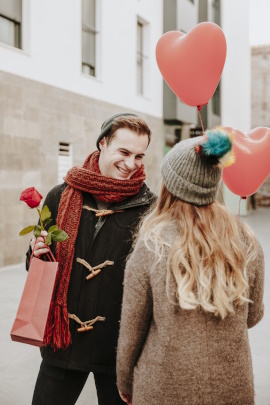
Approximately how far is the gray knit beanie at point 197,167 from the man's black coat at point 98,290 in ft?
1.83

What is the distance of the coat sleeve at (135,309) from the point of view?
5.19 ft

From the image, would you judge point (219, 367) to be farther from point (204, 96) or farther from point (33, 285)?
point (204, 96)

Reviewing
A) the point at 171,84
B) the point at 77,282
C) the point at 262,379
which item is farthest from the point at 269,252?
the point at 77,282

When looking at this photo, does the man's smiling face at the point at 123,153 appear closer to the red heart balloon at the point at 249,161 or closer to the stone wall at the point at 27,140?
the red heart balloon at the point at 249,161

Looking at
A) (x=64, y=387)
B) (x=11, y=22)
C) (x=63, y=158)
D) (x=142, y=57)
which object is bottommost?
(x=64, y=387)

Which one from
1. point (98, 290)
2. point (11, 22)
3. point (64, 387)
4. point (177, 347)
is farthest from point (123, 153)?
point (11, 22)

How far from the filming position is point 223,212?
1.67 m

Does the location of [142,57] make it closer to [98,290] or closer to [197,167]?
[98,290]

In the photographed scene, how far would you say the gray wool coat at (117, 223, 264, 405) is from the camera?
5.03ft

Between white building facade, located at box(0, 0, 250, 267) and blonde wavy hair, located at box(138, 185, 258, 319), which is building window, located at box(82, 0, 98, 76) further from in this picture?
blonde wavy hair, located at box(138, 185, 258, 319)

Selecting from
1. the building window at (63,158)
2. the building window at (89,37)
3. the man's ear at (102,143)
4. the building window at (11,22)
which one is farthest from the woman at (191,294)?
the building window at (89,37)

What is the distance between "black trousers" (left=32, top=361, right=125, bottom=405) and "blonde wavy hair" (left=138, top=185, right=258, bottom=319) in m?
0.80

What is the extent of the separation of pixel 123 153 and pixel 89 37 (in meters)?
9.14

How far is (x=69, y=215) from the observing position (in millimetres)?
2145
